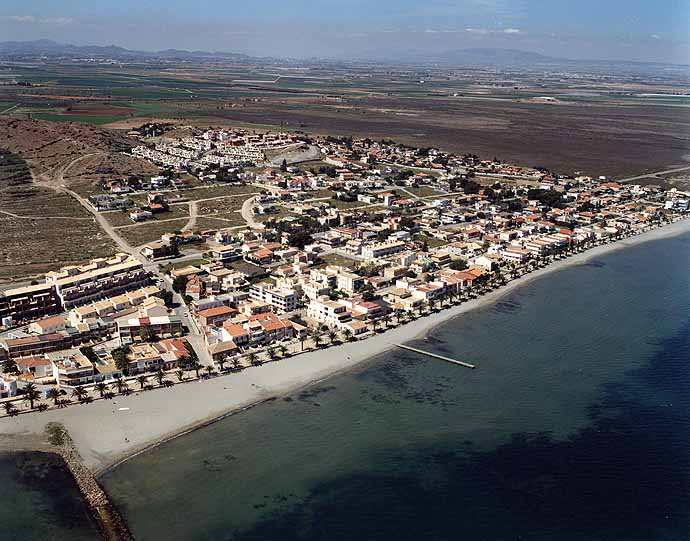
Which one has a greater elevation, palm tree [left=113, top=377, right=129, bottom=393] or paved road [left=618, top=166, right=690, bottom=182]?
paved road [left=618, top=166, right=690, bottom=182]

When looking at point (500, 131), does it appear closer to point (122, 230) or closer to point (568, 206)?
point (568, 206)

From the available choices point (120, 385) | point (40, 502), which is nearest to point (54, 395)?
point (120, 385)

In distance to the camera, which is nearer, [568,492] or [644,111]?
[568,492]

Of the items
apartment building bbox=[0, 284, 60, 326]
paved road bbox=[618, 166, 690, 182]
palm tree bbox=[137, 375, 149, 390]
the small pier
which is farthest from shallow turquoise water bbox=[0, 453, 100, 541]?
paved road bbox=[618, 166, 690, 182]

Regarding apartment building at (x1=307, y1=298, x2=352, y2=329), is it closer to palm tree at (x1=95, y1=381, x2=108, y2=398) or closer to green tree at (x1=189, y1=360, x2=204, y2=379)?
green tree at (x1=189, y1=360, x2=204, y2=379)

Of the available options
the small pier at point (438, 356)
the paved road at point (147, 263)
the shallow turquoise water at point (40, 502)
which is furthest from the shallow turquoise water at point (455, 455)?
the paved road at point (147, 263)

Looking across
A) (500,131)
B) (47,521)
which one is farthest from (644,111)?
(47,521)
